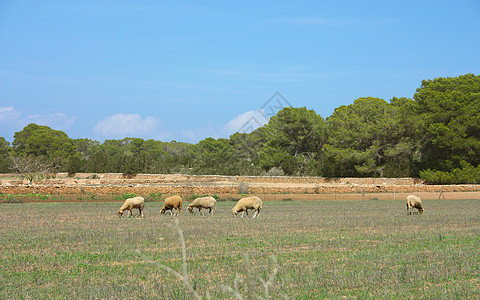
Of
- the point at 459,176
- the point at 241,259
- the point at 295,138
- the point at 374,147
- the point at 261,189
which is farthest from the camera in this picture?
the point at 295,138

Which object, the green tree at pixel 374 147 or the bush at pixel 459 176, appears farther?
the green tree at pixel 374 147

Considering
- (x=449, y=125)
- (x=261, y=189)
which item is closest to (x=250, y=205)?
(x=261, y=189)

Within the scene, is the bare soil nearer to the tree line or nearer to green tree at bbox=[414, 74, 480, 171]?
the tree line

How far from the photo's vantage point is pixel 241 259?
12.9m

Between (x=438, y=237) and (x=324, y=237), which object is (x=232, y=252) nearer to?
(x=324, y=237)

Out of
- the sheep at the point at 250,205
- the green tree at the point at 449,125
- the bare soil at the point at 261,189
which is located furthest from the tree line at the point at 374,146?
the sheep at the point at 250,205

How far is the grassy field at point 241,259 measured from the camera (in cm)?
958

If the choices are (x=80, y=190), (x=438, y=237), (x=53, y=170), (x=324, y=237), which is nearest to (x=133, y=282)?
(x=324, y=237)

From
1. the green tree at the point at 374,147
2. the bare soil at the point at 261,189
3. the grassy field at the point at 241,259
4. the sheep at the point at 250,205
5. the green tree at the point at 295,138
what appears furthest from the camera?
the green tree at the point at 295,138

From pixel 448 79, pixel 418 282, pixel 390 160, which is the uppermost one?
pixel 448 79

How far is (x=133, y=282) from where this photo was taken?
10297mm

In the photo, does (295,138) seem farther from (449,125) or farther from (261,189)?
(261,189)

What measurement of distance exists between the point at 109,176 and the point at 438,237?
57.7 meters

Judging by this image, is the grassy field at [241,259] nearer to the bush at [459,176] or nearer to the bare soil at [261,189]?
the bare soil at [261,189]
